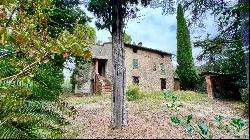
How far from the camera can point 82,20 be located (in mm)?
23266

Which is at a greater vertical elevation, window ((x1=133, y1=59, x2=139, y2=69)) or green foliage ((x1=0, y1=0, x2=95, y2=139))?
window ((x1=133, y1=59, x2=139, y2=69))

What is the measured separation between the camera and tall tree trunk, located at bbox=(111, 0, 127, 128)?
1011 centimetres

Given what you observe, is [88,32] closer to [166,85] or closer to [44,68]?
[44,68]

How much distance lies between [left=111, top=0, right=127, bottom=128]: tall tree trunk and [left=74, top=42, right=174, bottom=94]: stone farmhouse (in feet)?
64.9

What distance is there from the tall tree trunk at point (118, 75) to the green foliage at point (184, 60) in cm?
2383

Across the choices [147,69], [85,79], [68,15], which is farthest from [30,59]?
[147,69]

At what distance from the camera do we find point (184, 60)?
3378 centimetres

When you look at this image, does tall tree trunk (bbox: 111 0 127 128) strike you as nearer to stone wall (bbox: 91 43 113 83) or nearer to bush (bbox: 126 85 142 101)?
bush (bbox: 126 85 142 101)

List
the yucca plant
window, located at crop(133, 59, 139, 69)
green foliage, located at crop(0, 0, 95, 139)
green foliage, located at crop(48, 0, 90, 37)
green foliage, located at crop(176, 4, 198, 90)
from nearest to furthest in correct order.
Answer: green foliage, located at crop(0, 0, 95, 139)
the yucca plant
green foliage, located at crop(48, 0, 90, 37)
green foliage, located at crop(176, 4, 198, 90)
window, located at crop(133, 59, 139, 69)

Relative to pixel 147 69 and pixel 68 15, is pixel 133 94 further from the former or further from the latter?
pixel 147 69

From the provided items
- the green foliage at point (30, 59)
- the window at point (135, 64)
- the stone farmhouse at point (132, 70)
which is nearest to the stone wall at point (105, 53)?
the stone farmhouse at point (132, 70)

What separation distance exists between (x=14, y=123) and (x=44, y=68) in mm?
2312

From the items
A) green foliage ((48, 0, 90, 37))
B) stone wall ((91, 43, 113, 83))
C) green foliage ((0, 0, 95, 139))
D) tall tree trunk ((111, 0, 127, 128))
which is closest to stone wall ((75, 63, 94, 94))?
stone wall ((91, 43, 113, 83))

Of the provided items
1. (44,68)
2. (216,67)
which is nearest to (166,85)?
(216,67)
